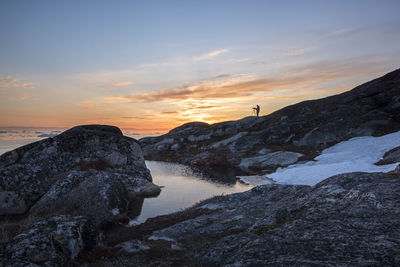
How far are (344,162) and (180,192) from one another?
27.1m

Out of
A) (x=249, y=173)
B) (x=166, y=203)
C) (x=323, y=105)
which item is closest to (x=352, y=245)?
(x=166, y=203)

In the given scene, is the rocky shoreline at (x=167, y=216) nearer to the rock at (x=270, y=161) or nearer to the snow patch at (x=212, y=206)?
the snow patch at (x=212, y=206)

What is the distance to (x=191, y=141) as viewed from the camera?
10138 centimetres

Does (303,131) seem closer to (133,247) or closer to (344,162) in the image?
(344,162)

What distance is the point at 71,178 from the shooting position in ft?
83.6

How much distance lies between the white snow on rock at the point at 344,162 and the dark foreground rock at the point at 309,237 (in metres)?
23.0

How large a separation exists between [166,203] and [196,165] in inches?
1405

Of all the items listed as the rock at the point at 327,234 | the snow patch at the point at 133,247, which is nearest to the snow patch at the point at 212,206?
the rock at the point at 327,234

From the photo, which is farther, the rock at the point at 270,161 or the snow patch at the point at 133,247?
the rock at the point at 270,161

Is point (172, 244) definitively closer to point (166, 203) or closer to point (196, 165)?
point (166, 203)

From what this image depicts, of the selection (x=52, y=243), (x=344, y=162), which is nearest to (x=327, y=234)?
(x=52, y=243)

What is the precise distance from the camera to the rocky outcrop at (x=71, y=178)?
2303cm

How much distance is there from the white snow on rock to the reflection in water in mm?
8118

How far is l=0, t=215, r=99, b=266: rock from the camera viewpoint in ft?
34.5
